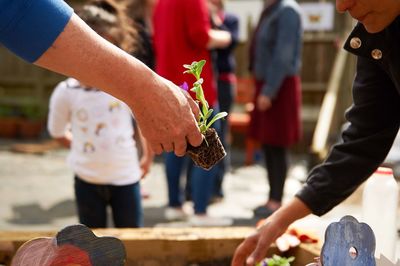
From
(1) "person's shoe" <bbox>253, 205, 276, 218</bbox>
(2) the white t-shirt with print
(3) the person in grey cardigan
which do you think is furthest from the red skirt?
(3) the person in grey cardigan

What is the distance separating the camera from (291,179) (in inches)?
241

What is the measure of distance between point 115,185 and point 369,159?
125 cm

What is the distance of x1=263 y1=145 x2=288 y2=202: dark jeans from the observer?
442 cm

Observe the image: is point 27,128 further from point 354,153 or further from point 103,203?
point 354,153

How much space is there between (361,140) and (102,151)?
1282mm

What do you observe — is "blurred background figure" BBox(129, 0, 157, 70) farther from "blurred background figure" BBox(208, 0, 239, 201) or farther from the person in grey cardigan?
the person in grey cardigan

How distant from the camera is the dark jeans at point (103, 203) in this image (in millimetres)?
2646

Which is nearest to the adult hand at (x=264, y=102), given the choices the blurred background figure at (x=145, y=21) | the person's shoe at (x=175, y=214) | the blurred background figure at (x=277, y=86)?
the blurred background figure at (x=277, y=86)

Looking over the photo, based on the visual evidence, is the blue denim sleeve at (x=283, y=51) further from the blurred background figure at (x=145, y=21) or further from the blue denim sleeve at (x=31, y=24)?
the blue denim sleeve at (x=31, y=24)

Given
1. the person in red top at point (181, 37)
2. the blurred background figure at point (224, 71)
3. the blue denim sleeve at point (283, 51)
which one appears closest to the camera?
the person in red top at point (181, 37)

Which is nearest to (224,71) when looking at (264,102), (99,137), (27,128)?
(264,102)

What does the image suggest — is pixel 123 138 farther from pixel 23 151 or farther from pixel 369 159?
pixel 23 151

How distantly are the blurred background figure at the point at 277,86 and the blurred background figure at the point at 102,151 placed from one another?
1866 mm

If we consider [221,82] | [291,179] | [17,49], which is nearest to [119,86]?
[17,49]
